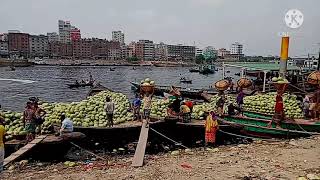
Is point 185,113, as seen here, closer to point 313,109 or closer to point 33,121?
point 313,109

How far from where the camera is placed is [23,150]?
1351 centimetres

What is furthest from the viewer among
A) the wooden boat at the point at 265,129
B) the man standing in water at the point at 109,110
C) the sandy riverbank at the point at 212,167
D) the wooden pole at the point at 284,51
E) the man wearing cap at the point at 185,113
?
the wooden pole at the point at 284,51

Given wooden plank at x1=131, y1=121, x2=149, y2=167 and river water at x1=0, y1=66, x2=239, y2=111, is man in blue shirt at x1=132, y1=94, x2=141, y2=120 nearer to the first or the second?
wooden plank at x1=131, y1=121, x2=149, y2=167

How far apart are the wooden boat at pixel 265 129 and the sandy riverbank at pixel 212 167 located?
3.58 meters

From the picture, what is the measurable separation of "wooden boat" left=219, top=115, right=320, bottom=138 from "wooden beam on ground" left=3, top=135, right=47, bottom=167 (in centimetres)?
853

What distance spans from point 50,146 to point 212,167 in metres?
6.95

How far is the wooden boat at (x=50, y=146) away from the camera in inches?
574

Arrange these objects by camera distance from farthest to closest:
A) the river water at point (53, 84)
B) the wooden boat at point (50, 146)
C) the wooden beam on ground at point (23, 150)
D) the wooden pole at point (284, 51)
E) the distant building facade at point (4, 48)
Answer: the distant building facade at point (4, 48) < the river water at point (53, 84) < the wooden pole at point (284, 51) < the wooden boat at point (50, 146) < the wooden beam on ground at point (23, 150)

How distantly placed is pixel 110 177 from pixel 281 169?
16.3 ft

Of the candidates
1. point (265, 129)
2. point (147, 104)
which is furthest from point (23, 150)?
point (265, 129)

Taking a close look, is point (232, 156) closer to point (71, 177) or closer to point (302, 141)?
point (302, 141)

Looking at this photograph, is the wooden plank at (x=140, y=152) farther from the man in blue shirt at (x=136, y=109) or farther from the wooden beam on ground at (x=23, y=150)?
the wooden beam on ground at (x=23, y=150)

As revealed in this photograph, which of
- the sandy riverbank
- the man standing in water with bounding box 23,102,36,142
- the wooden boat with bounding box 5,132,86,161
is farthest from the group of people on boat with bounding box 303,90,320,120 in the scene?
the man standing in water with bounding box 23,102,36,142

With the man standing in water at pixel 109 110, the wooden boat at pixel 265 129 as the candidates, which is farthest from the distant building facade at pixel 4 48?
the wooden boat at pixel 265 129
